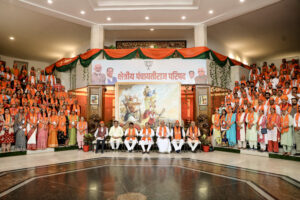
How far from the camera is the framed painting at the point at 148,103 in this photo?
26.0ft

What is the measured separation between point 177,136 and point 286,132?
11.3 feet

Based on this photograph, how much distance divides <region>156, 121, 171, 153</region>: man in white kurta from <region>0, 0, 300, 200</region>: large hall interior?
0.13 feet

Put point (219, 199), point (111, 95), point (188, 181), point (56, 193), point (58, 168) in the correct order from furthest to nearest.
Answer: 1. point (111, 95)
2. point (58, 168)
3. point (188, 181)
4. point (56, 193)
5. point (219, 199)

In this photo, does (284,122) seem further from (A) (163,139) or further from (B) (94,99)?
(B) (94,99)

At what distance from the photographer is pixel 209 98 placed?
26.7 feet

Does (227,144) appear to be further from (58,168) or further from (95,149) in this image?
(58,168)

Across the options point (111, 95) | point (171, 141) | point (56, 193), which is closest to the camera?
point (56, 193)

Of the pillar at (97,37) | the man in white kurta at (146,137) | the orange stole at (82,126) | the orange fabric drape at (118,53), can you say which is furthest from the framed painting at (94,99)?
the man in white kurta at (146,137)

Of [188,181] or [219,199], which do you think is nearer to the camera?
[219,199]

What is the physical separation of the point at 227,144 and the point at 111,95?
645 centimetres

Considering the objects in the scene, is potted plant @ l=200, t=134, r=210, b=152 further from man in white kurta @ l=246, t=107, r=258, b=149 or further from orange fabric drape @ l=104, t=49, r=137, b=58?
orange fabric drape @ l=104, t=49, r=137, b=58

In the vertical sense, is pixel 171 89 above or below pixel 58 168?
above

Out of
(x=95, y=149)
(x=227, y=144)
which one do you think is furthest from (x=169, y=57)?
(x=95, y=149)

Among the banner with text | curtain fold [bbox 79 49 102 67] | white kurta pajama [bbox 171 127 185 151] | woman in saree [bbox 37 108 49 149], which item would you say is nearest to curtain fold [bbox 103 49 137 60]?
the banner with text
